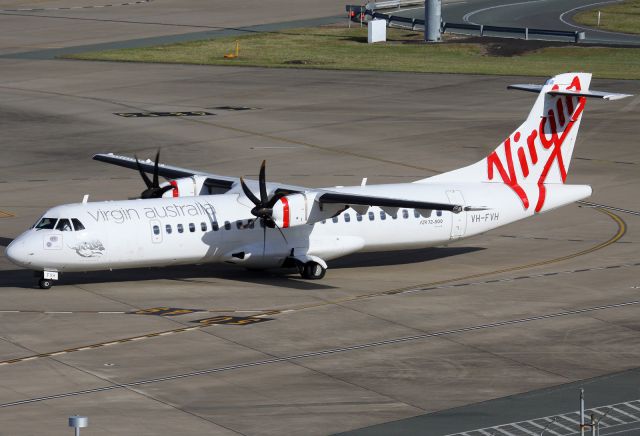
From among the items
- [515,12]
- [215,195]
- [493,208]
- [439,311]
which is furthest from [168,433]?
[515,12]

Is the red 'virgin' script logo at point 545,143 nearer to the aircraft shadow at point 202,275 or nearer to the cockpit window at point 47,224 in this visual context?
the aircraft shadow at point 202,275

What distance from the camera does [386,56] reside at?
316 ft

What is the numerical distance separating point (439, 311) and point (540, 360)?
5.50m

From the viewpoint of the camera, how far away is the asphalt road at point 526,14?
10731 centimetres

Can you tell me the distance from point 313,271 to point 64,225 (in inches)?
325

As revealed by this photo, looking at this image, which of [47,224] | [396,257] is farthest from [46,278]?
[396,257]

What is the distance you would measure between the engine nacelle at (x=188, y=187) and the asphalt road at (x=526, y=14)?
200 ft

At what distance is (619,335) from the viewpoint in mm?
37000

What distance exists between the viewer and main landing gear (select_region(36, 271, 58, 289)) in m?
41.2

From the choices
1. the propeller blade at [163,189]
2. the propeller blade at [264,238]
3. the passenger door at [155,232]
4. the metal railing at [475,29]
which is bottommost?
the propeller blade at [264,238]

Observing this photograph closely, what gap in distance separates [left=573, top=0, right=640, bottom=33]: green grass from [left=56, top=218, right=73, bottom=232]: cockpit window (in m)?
77.8

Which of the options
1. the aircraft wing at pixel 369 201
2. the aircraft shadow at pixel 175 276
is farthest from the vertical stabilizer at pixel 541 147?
the aircraft shadow at pixel 175 276

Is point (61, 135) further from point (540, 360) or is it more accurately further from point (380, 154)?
point (540, 360)

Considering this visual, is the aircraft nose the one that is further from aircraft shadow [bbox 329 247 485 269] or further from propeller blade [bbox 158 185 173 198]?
aircraft shadow [bbox 329 247 485 269]
